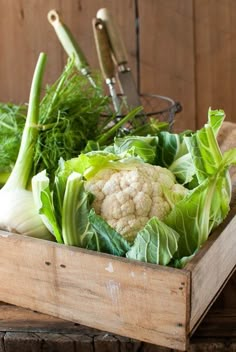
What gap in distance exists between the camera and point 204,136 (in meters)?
0.72

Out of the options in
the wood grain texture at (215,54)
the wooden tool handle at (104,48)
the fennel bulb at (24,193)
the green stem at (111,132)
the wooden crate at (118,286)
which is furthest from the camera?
the wood grain texture at (215,54)

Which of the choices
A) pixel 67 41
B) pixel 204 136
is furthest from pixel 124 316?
pixel 67 41

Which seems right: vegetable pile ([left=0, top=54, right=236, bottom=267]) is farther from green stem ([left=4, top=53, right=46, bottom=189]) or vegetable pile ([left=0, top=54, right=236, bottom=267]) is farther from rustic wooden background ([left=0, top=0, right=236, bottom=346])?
rustic wooden background ([left=0, top=0, right=236, bottom=346])

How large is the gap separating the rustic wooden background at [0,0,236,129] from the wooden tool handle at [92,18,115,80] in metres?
0.52

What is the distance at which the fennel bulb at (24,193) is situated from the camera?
77 cm

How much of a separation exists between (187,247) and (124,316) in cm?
12

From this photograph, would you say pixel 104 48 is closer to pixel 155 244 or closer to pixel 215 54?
pixel 215 54

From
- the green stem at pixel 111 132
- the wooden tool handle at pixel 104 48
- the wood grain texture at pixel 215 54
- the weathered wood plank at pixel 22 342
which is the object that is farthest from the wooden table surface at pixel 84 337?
the wood grain texture at pixel 215 54

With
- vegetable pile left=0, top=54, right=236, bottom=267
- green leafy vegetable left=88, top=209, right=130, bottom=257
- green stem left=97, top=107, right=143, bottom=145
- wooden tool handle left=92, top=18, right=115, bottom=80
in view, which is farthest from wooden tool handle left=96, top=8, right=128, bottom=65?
green leafy vegetable left=88, top=209, right=130, bottom=257

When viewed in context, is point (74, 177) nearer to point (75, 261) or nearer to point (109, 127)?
point (75, 261)

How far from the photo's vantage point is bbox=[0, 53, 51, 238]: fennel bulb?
0.77m

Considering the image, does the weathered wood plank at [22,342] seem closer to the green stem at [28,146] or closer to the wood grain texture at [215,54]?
the green stem at [28,146]

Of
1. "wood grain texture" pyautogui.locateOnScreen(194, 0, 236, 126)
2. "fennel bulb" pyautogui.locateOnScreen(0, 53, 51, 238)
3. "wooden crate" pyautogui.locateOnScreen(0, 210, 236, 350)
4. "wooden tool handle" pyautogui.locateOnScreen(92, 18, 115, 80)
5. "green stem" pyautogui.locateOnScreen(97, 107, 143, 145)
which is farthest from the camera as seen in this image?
"wood grain texture" pyautogui.locateOnScreen(194, 0, 236, 126)

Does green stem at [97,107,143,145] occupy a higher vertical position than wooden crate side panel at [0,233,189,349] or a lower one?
higher
